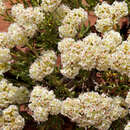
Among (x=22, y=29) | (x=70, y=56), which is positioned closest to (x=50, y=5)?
(x=22, y=29)

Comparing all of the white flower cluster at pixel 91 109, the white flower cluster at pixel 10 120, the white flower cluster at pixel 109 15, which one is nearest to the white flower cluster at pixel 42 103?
the white flower cluster at pixel 91 109

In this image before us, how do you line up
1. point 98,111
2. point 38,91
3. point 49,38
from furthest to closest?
point 49,38 < point 38,91 < point 98,111

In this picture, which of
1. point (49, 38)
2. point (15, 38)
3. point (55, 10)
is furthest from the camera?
point (49, 38)

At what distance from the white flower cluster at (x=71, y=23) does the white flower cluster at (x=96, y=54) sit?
254 mm

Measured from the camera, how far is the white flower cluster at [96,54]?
9.14 ft

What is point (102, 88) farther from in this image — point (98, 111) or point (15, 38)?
point (15, 38)

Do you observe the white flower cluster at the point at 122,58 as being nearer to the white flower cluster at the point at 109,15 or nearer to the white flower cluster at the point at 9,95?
the white flower cluster at the point at 109,15

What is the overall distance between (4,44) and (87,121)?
1.45 metres

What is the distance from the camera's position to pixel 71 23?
329cm

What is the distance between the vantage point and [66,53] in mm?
2973

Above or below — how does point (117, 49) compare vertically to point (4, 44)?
above

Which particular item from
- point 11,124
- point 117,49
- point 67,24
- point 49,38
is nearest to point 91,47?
point 117,49

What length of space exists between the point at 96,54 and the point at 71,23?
651 millimetres

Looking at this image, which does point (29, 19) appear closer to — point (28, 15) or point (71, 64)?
point (28, 15)
